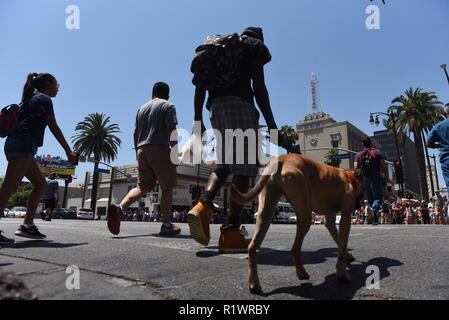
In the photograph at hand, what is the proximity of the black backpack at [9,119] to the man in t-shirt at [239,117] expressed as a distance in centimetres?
214

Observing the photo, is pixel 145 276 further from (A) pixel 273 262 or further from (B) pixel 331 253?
(B) pixel 331 253

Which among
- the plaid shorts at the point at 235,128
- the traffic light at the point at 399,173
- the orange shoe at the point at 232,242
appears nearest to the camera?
the orange shoe at the point at 232,242

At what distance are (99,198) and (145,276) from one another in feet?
182

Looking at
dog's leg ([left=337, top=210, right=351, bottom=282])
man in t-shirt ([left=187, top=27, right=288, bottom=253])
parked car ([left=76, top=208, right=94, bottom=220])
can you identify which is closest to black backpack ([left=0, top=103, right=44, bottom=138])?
man in t-shirt ([left=187, top=27, right=288, bottom=253])

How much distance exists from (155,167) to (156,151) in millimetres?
218

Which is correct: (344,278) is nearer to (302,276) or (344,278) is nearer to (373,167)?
(302,276)

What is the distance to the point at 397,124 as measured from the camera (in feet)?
114

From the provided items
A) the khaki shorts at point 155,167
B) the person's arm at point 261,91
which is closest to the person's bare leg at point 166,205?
the khaki shorts at point 155,167

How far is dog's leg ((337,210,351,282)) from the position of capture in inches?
66.2

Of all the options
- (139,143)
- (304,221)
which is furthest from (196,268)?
(139,143)

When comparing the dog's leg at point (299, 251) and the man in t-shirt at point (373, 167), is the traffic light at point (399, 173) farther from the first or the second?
the dog's leg at point (299, 251)

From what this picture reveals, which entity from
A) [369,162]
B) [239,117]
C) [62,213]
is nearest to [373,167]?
[369,162]

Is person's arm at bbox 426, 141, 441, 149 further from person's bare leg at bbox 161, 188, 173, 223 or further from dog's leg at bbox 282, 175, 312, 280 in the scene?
person's bare leg at bbox 161, 188, 173, 223

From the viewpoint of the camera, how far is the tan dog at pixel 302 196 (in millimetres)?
1693
